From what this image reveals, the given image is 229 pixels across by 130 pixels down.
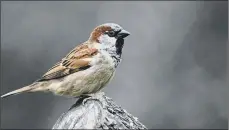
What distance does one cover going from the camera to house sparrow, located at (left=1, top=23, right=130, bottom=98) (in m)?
4.68

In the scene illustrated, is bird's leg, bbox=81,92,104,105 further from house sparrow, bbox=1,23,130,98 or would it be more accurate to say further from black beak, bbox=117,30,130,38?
black beak, bbox=117,30,130,38

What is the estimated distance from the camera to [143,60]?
7762mm

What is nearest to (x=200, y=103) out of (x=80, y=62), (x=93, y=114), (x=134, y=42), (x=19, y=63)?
(x=134, y=42)

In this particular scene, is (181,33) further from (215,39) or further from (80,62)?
(80,62)

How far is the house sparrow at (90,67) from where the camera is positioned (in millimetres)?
4680

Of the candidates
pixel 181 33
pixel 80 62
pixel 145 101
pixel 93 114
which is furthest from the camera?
pixel 181 33

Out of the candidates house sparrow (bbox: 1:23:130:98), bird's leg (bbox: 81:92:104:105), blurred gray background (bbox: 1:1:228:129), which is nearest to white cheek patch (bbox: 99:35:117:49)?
house sparrow (bbox: 1:23:130:98)

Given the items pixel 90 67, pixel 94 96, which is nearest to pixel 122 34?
pixel 90 67

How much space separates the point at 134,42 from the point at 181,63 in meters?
0.42

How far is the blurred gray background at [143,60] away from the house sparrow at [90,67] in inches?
93.8

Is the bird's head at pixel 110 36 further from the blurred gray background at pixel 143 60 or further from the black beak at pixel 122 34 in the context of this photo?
the blurred gray background at pixel 143 60

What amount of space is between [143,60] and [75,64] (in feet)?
9.69

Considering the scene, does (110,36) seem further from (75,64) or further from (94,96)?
(94,96)

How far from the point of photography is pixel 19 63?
7754 mm
